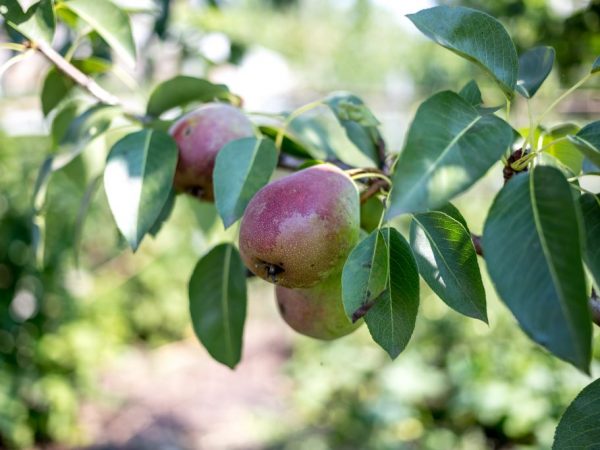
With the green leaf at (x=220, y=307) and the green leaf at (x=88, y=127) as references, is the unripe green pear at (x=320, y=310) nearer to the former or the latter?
the green leaf at (x=220, y=307)

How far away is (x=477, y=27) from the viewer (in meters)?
0.62

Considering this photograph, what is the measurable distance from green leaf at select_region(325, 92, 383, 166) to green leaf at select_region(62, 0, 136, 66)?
1.01 feet

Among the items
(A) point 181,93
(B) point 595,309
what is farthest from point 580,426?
(A) point 181,93

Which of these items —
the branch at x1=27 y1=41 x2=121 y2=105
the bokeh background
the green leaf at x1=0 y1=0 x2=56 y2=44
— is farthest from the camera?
the bokeh background

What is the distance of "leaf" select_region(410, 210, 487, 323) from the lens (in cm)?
61

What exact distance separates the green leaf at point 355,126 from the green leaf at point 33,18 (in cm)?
38

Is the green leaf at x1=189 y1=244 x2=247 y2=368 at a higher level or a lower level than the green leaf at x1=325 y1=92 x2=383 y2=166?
lower

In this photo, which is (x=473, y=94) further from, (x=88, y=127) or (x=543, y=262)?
(x=88, y=127)

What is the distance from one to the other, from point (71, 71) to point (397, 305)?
62 cm

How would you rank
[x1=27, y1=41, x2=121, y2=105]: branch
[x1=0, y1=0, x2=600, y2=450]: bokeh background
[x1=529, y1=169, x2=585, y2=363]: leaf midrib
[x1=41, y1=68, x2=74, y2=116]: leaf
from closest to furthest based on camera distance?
[x1=529, y1=169, x2=585, y2=363]: leaf midrib, [x1=27, y1=41, x2=121, y2=105]: branch, [x1=41, y1=68, x2=74, y2=116]: leaf, [x1=0, y1=0, x2=600, y2=450]: bokeh background

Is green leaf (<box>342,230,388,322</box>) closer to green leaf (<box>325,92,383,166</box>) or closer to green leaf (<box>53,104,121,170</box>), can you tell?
green leaf (<box>325,92,383,166</box>)

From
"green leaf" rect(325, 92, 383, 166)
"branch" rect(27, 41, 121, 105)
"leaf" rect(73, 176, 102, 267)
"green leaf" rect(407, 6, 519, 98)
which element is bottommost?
"leaf" rect(73, 176, 102, 267)

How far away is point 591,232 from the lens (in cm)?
56

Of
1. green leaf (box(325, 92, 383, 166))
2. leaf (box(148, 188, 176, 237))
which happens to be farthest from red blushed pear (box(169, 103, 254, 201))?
green leaf (box(325, 92, 383, 166))
